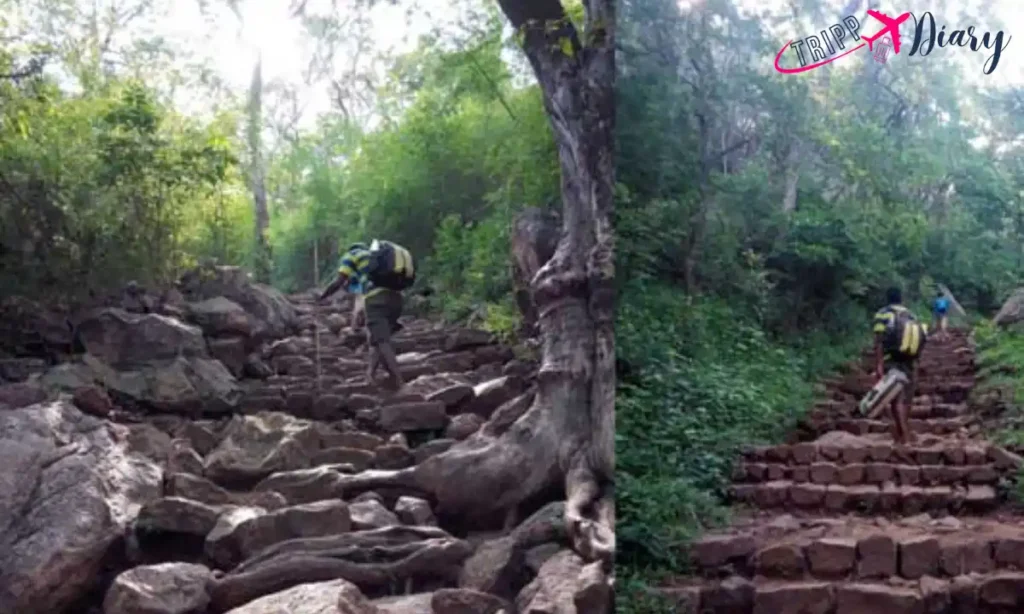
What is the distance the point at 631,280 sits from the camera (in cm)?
318

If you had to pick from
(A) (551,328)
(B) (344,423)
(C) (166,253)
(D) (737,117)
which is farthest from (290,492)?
(C) (166,253)

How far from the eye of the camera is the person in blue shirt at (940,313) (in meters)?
2.73

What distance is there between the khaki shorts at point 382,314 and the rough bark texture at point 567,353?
56.8 inches

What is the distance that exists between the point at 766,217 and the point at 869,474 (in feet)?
2.74

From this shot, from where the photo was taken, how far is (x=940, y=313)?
9.05ft

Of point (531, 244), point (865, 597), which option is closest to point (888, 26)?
point (865, 597)

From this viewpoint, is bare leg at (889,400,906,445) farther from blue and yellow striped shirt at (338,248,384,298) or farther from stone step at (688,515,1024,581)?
blue and yellow striped shirt at (338,248,384,298)

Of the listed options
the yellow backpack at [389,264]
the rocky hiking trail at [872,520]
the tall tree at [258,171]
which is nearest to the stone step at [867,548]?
the rocky hiking trail at [872,520]

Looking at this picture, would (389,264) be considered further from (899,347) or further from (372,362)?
(899,347)

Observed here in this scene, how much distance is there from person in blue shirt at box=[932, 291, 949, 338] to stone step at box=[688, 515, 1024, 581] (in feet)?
1.69

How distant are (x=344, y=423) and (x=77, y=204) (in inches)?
107

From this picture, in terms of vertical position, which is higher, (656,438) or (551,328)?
(551,328)

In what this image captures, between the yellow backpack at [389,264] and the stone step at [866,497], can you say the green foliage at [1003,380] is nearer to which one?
the stone step at [866,497]

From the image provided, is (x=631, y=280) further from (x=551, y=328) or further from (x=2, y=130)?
(x=2, y=130)
